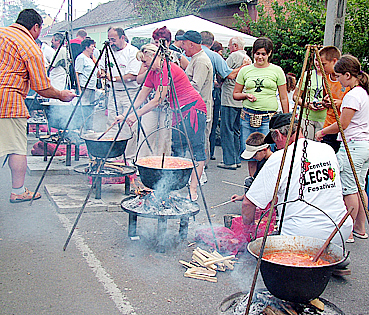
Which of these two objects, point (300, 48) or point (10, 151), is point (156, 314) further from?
point (300, 48)

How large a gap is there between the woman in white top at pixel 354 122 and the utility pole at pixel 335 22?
251 centimetres

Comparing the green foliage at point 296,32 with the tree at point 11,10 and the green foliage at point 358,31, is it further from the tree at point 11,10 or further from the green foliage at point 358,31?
the tree at point 11,10

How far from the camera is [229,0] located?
75.8ft

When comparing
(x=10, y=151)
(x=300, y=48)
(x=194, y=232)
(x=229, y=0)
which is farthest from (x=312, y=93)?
(x=229, y=0)

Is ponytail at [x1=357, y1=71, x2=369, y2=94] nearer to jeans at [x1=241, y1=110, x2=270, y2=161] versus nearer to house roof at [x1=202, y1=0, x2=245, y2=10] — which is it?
jeans at [x1=241, y1=110, x2=270, y2=161]

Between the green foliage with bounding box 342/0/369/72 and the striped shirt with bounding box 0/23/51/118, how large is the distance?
8.58 m

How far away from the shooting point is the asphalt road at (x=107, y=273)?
316 cm

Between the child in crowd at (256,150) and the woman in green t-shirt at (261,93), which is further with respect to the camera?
the woman in green t-shirt at (261,93)

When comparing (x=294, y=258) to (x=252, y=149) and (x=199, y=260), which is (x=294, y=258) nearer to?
(x=199, y=260)

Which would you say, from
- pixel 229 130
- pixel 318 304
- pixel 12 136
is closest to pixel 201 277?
pixel 318 304

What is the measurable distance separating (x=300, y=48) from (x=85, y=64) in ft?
21.4

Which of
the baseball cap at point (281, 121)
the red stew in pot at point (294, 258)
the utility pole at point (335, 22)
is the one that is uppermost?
the utility pole at point (335, 22)

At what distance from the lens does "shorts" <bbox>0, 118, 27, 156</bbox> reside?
5.12 meters

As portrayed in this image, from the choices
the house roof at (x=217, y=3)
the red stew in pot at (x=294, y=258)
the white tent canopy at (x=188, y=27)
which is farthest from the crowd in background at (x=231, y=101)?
the house roof at (x=217, y=3)
